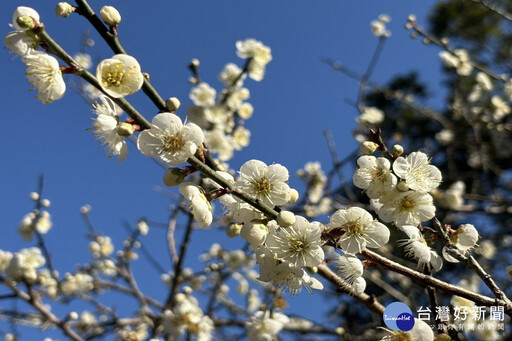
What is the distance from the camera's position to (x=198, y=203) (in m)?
0.98

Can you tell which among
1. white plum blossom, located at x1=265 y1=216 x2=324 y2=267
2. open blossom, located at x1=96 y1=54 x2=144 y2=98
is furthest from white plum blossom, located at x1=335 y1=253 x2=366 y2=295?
open blossom, located at x1=96 y1=54 x2=144 y2=98

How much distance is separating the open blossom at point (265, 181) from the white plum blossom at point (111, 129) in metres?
0.33

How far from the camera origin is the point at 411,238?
1.17 meters

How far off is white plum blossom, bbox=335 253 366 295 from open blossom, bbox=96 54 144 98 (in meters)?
0.73

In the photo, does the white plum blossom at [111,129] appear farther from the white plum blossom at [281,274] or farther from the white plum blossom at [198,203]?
the white plum blossom at [281,274]

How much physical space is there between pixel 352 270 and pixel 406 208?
26cm

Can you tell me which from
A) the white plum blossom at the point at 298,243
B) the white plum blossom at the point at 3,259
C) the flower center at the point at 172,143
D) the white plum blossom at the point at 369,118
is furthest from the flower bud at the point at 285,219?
the white plum blossom at the point at 369,118

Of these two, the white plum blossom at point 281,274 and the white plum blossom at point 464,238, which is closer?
the white plum blossom at point 281,274

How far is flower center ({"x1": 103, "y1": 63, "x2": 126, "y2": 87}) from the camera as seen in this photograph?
98cm

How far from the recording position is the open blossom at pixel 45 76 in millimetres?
964

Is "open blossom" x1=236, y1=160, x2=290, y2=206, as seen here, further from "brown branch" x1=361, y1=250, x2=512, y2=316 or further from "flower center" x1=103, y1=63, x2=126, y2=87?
"flower center" x1=103, y1=63, x2=126, y2=87

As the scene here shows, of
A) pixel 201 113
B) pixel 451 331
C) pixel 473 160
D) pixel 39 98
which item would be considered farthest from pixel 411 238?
pixel 473 160

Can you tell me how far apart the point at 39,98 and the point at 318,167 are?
4345 millimetres

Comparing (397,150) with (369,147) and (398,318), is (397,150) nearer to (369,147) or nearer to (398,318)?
(369,147)
